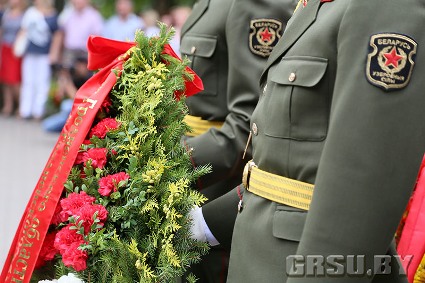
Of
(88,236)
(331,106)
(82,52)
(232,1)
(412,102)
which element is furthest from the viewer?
(82,52)

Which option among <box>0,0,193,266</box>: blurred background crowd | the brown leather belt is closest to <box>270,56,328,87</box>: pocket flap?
the brown leather belt

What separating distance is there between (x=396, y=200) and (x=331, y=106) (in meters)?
0.29

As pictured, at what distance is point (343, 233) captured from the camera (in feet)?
6.72

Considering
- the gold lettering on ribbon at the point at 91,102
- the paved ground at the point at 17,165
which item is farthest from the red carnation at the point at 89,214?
the paved ground at the point at 17,165

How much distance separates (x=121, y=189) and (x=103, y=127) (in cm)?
22

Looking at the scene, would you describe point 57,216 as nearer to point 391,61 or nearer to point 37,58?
point 391,61

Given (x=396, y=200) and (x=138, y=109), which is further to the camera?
(x=138, y=109)

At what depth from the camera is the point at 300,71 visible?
2324 millimetres

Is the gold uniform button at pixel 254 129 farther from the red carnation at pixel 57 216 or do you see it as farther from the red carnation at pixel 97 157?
the red carnation at pixel 57 216

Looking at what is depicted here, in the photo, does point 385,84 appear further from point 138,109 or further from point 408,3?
point 138,109

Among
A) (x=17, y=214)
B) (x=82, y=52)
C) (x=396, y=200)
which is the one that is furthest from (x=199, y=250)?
(x=82, y=52)

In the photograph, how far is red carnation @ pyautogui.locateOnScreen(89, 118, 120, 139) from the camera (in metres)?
2.89

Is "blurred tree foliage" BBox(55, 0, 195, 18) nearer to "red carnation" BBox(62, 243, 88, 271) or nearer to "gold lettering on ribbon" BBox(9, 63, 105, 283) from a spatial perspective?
"gold lettering on ribbon" BBox(9, 63, 105, 283)

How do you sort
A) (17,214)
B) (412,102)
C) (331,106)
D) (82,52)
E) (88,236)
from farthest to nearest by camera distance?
(82,52), (17,214), (88,236), (331,106), (412,102)
